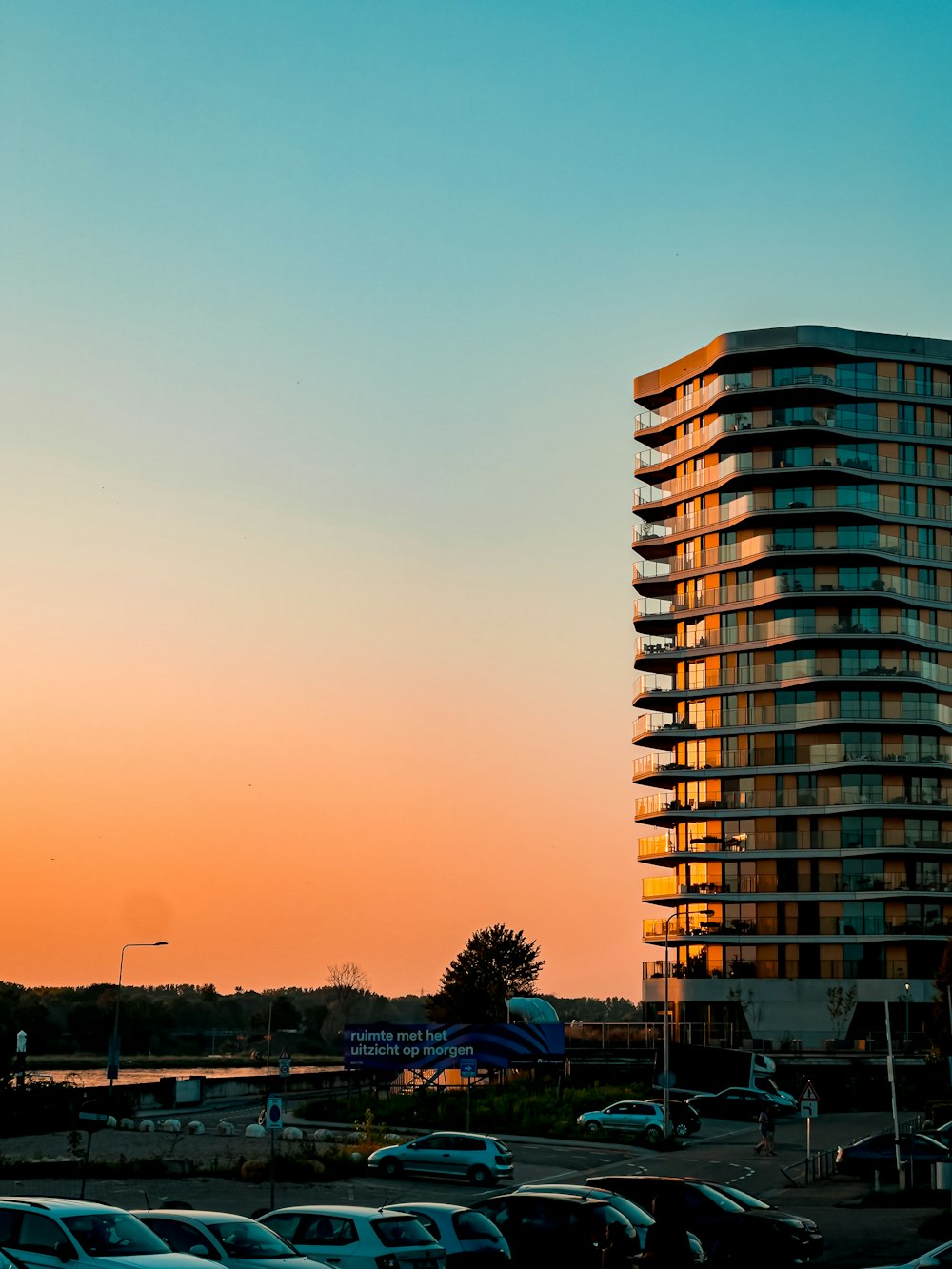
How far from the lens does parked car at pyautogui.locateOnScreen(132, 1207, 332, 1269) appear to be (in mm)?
21203

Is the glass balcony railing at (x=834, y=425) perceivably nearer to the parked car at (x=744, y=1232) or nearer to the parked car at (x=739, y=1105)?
the parked car at (x=739, y=1105)

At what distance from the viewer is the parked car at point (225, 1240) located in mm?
21203

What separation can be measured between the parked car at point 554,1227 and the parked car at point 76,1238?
865cm

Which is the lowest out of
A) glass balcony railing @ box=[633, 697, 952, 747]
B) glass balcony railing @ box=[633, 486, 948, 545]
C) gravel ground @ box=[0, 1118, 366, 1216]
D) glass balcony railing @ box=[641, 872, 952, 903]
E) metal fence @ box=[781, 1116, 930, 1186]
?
gravel ground @ box=[0, 1118, 366, 1216]

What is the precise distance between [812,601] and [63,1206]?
8330cm

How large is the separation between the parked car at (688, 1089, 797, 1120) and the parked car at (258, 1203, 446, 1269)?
48.5 meters

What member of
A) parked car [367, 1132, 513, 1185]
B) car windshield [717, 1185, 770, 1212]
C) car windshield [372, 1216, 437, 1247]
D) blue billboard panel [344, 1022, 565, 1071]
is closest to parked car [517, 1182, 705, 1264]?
car windshield [717, 1185, 770, 1212]

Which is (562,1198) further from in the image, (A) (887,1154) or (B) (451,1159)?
(A) (887,1154)

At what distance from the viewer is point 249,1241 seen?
21.7 m

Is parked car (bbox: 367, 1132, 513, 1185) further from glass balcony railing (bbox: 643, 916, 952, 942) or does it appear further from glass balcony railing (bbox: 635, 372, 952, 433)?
glass balcony railing (bbox: 635, 372, 952, 433)

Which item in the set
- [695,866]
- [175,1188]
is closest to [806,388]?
[695,866]

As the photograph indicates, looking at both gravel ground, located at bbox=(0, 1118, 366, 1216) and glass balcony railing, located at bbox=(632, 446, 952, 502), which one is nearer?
gravel ground, located at bbox=(0, 1118, 366, 1216)

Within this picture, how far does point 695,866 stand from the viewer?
101m

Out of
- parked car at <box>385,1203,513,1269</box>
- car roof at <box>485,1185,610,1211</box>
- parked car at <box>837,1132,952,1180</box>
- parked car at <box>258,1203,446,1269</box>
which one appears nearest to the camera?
parked car at <box>258,1203,446,1269</box>
